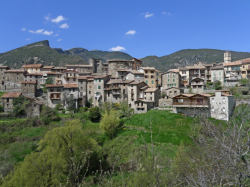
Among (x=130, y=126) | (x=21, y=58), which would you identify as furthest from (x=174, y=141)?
A: (x=21, y=58)

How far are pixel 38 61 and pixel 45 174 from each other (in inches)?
4498

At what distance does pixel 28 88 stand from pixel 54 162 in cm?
4035

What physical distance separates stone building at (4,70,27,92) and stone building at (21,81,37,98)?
8259 millimetres

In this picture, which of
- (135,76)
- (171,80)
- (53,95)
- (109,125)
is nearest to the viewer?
Answer: (109,125)

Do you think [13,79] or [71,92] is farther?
[13,79]

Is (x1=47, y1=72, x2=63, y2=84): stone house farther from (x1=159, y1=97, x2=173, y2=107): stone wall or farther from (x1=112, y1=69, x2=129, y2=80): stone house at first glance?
(x1=159, y1=97, x2=173, y2=107): stone wall

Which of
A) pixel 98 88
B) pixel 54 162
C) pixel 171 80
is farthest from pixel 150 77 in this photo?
pixel 54 162

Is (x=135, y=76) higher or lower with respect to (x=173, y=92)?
higher

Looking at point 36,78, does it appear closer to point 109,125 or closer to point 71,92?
point 71,92

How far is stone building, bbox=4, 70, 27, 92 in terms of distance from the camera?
59.7m

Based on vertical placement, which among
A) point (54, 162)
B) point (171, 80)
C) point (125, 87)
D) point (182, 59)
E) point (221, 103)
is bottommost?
point (54, 162)

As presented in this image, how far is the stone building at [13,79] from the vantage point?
196 ft

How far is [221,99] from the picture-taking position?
34.3m

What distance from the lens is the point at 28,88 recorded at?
53.7m
